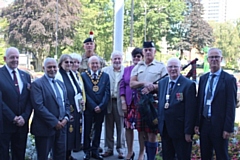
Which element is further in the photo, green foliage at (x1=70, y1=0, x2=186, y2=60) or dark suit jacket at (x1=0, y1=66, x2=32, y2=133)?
green foliage at (x1=70, y1=0, x2=186, y2=60)

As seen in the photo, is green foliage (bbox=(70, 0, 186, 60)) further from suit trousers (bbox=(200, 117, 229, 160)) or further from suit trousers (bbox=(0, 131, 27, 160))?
suit trousers (bbox=(200, 117, 229, 160))

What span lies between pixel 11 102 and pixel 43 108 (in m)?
0.38

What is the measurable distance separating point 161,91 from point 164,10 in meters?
47.3

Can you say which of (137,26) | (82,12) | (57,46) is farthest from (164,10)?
(57,46)

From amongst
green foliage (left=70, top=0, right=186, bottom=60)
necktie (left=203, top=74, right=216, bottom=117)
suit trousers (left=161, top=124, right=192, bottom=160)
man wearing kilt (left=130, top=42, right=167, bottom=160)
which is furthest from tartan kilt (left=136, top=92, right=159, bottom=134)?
green foliage (left=70, top=0, right=186, bottom=60)

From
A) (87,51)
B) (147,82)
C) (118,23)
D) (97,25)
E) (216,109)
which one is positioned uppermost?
(97,25)

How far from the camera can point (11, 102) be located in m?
4.04

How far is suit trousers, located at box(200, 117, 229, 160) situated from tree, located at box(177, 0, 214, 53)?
49052 millimetres

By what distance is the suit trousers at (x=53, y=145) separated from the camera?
415cm

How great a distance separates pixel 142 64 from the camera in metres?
4.95

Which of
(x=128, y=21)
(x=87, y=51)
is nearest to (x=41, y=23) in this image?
(x=128, y=21)

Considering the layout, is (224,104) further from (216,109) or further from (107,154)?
(107,154)

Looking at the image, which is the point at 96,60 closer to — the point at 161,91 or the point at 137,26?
the point at 161,91

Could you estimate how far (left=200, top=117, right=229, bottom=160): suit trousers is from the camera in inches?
151
